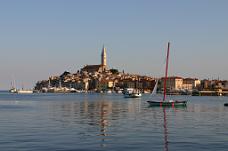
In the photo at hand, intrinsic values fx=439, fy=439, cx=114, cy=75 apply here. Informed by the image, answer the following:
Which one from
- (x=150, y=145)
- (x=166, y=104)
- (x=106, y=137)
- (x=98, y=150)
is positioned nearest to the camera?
(x=98, y=150)

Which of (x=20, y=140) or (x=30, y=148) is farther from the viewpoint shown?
(x=20, y=140)

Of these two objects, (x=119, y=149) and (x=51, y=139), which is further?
(x=51, y=139)

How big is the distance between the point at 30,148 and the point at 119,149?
5.10 meters

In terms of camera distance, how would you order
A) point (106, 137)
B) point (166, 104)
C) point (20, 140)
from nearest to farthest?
point (20, 140) → point (106, 137) → point (166, 104)

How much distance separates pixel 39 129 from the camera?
35.5 meters

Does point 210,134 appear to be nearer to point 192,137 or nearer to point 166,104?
point 192,137

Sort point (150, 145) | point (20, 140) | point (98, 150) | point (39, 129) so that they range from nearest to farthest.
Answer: point (98, 150) < point (150, 145) < point (20, 140) < point (39, 129)

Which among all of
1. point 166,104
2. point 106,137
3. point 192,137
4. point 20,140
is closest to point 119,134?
point 106,137

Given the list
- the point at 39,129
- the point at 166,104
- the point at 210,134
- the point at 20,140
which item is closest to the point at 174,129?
the point at 210,134

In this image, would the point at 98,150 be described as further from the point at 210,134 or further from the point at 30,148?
the point at 210,134

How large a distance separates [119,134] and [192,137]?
5319 millimetres

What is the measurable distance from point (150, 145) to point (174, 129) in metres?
10.0

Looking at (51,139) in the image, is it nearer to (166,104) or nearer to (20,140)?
(20,140)

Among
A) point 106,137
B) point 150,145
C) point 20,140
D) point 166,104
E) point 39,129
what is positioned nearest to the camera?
point 150,145
